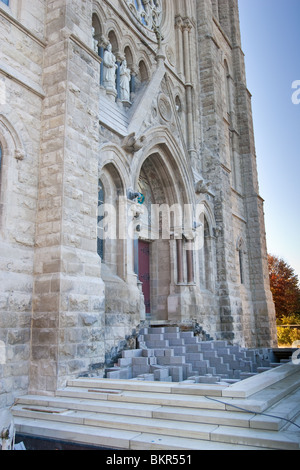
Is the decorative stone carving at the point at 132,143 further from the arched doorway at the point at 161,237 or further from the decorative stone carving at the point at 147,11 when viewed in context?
the decorative stone carving at the point at 147,11

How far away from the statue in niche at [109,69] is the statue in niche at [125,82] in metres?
0.48

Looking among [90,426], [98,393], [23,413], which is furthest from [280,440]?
[23,413]

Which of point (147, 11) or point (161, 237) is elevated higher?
point (147, 11)

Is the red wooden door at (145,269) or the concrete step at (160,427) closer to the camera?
the concrete step at (160,427)

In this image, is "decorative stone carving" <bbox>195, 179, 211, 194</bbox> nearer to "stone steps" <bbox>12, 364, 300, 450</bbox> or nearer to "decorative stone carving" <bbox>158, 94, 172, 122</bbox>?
"decorative stone carving" <bbox>158, 94, 172, 122</bbox>

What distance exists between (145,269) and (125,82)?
5.92m

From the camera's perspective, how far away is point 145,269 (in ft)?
44.9

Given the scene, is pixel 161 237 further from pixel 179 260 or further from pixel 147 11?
pixel 147 11

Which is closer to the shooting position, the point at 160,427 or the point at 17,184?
the point at 160,427

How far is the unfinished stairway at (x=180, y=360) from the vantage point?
8086 millimetres

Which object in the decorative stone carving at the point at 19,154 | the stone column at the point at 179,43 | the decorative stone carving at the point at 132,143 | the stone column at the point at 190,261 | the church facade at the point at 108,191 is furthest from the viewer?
the stone column at the point at 179,43

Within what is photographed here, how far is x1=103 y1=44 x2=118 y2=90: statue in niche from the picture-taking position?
11.7 meters

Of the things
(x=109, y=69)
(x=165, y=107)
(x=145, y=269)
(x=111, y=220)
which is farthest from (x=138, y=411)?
(x=165, y=107)

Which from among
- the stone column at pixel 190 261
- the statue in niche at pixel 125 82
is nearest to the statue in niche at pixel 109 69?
the statue in niche at pixel 125 82
